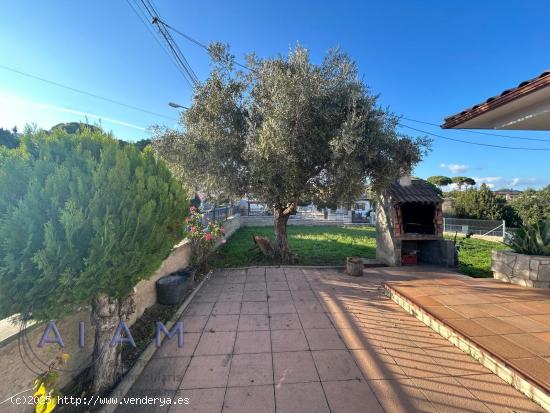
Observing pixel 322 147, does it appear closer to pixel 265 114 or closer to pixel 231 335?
pixel 265 114

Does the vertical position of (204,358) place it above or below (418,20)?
below

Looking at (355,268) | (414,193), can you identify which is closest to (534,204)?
(414,193)

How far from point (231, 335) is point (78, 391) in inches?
73.4

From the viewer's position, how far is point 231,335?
3771 mm

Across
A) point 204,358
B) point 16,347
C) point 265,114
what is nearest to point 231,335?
point 204,358

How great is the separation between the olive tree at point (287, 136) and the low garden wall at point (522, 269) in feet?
10.8

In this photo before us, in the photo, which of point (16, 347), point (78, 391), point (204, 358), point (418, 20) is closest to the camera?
point (16, 347)

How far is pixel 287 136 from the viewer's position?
20.2 feet

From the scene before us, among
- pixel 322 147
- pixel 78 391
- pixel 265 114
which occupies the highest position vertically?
pixel 265 114

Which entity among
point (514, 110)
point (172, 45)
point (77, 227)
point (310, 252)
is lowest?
point (310, 252)

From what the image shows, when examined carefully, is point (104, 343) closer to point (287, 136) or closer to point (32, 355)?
point (32, 355)

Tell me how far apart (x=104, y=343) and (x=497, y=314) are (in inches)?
230

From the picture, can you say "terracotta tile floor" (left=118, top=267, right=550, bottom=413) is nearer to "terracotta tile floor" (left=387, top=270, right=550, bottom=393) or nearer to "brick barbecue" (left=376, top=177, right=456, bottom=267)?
"terracotta tile floor" (left=387, top=270, right=550, bottom=393)

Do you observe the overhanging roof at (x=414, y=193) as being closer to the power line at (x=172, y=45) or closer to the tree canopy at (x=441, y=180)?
the power line at (x=172, y=45)
